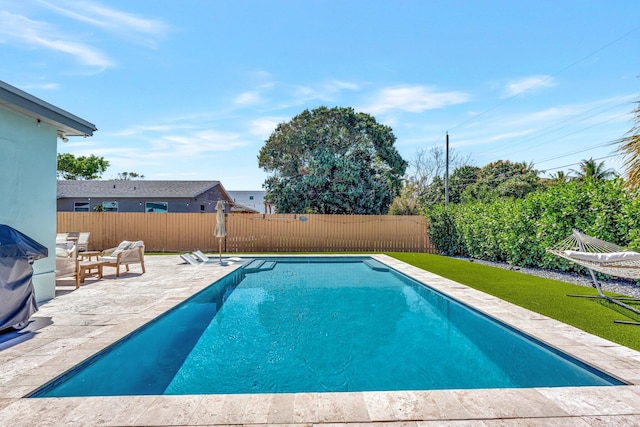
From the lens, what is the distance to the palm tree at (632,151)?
19.1 feet

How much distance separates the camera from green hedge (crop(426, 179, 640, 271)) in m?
6.88

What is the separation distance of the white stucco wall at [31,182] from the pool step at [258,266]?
4.84 m

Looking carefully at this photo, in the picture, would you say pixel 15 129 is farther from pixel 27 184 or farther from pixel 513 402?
pixel 513 402

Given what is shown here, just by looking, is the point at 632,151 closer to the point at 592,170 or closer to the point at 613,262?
the point at 613,262

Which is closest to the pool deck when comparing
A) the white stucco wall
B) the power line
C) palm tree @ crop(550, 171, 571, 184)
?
the white stucco wall

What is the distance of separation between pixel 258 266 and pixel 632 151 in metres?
8.95

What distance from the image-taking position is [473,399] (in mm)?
2521

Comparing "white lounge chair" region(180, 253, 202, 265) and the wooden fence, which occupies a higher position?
the wooden fence

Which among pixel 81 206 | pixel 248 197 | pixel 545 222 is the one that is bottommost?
pixel 545 222

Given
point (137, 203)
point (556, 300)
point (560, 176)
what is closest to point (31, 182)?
point (556, 300)

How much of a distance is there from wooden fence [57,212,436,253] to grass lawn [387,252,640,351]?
6339mm

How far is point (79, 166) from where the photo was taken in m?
34.3

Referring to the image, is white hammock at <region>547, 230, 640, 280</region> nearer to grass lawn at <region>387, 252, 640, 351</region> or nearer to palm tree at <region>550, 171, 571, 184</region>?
grass lawn at <region>387, 252, 640, 351</region>

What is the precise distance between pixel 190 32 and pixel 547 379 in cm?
1003
